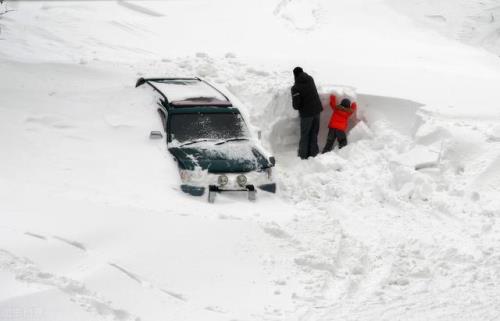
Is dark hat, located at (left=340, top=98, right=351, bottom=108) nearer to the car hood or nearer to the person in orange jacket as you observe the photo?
the person in orange jacket

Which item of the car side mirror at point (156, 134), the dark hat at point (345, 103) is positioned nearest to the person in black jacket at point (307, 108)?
the dark hat at point (345, 103)

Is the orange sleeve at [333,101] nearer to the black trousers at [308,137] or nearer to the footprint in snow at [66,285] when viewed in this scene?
the black trousers at [308,137]

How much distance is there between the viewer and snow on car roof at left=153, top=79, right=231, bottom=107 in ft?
30.9

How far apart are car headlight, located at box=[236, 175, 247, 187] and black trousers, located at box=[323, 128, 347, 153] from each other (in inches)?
115

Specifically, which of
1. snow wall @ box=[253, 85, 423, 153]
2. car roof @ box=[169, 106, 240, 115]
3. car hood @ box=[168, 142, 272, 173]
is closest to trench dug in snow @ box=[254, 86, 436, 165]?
snow wall @ box=[253, 85, 423, 153]

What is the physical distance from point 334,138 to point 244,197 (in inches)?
123

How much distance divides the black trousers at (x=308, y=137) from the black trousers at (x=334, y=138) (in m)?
0.18

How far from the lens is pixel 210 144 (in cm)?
884

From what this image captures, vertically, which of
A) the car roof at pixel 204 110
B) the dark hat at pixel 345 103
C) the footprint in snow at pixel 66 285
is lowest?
the footprint in snow at pixel 66 285

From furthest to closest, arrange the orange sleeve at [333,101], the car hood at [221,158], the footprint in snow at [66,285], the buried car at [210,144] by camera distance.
Result: the orange sleeve at [333,101], the car hood at [221,158], the buried car at [210,144], the footprint in snow at [66,285]

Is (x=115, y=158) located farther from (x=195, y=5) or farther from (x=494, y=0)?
(x=494, y=0)

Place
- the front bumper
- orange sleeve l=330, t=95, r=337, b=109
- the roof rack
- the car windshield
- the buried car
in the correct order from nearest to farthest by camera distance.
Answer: the front bumper < the buried car < the car windshield < the roof rack < orange sleeve l=330, t=95, r=337, b=109

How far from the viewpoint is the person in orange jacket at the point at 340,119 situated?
10.7m

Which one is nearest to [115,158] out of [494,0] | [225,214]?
[225,214]
